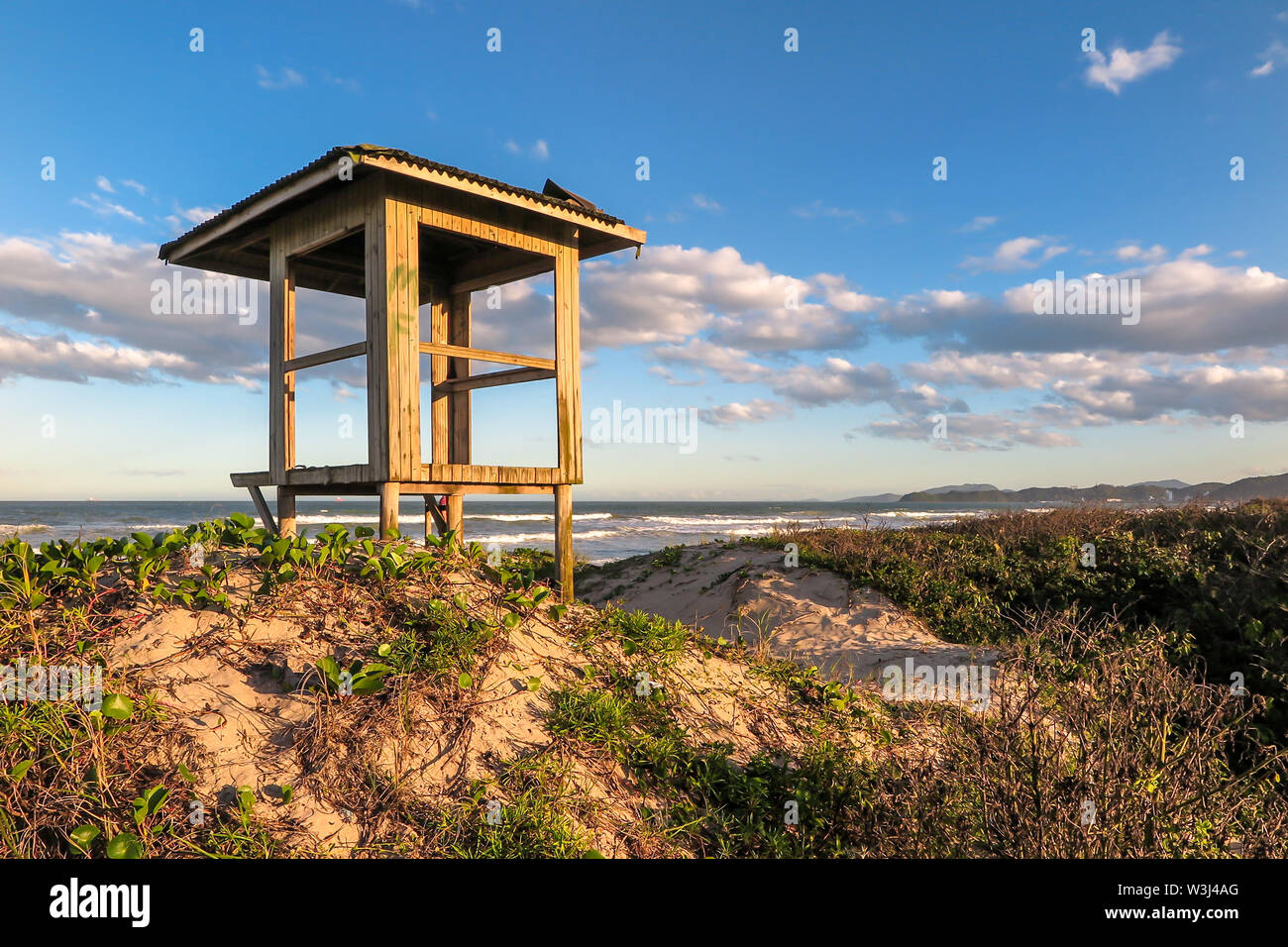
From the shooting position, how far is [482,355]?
8.48m

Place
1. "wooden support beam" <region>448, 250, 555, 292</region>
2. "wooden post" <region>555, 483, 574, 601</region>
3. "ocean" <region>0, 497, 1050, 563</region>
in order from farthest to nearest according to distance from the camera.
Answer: "ocean" <region>0, 497, 1050, 563</region> → "wooden support beam" <region>448, 250, 555, 292</region> → "wooden post" <region>555, 483, 574, 601</region>

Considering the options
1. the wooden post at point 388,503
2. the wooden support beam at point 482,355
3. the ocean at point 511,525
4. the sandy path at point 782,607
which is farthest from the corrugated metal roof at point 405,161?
the ocean at point 511,525

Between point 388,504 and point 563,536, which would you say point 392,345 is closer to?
point 388,504

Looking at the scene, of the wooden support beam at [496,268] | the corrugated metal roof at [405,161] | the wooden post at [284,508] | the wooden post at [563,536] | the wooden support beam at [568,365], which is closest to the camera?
the corrugated metal roof at [405,161]

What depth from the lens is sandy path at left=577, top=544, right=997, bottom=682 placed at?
9859 mm

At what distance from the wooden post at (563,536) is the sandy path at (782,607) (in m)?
1.73

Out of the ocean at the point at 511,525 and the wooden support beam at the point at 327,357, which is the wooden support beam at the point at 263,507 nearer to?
the wooden support beam at the point at 327,357

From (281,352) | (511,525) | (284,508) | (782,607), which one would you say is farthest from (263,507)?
(511,525)

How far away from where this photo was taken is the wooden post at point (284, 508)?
380 inches

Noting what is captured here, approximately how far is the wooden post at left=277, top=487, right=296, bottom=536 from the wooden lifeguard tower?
0.02m

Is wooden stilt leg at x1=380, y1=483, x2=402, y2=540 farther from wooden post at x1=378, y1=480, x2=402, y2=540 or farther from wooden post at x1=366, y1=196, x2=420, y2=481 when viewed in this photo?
wooden post at x1=366, y1=196, x2=420, y2=481

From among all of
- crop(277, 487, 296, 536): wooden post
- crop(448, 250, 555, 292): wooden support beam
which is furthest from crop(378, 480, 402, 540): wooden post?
crop(448, 250, 555, 292): wooden support beam
